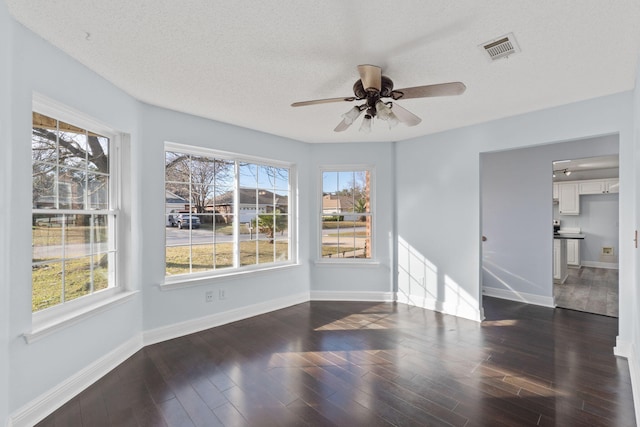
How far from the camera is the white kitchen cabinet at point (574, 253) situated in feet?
24.7

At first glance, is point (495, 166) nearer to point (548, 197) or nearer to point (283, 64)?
point (548, 197)

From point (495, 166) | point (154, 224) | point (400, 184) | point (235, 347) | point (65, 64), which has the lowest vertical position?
point (235, 347)

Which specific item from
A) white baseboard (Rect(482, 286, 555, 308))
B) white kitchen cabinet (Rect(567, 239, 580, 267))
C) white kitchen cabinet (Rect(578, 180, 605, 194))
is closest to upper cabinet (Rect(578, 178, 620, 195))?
white kitchen cabinet (Rect(578, 180, 605, 194))

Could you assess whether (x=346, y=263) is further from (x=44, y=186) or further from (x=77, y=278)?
(x=44, y=186)

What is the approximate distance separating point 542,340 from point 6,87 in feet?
16.7

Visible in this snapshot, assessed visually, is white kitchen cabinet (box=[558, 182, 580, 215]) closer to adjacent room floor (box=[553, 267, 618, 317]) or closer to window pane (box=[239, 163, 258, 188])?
adjacent room floor (box=[553, 267, 618, 317])

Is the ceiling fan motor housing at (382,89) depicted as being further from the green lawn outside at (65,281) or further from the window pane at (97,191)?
the green lawn outside at (65,281)

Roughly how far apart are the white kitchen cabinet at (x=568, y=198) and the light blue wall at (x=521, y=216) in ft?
14.0

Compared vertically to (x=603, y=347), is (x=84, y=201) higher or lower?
higher

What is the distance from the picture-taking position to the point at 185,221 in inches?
145

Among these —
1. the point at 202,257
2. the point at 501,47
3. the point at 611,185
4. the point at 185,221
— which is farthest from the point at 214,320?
the point at 611,185

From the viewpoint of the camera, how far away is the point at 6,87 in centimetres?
185

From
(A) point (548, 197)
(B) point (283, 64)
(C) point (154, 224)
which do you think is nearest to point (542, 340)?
(A) point (548, 197)

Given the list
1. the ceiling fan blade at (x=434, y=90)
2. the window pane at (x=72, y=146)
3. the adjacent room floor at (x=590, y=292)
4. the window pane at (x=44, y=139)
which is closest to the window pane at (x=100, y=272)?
the window pane at (x=72, y=146)
